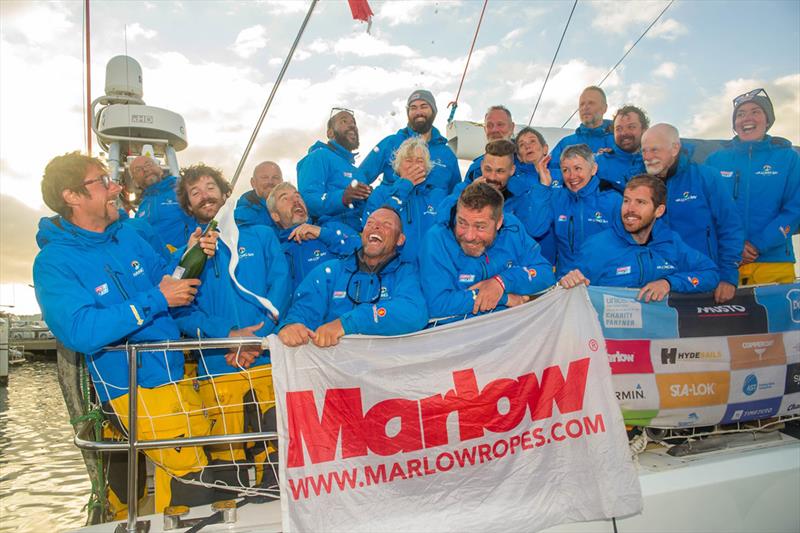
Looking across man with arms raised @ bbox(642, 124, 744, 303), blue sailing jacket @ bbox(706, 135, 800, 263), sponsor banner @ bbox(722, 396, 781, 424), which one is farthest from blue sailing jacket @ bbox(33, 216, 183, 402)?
blue sailing jacket @ bbox(706, 135, 800, 263)

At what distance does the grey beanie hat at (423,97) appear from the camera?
6.06m

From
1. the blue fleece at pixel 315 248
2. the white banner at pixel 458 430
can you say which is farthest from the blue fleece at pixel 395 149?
the white banner at pixel 458 430

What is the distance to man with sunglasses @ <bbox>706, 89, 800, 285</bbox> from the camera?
528cm

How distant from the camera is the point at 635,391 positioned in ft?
12.1

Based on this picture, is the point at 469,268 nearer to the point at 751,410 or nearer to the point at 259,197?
the point at 751,410

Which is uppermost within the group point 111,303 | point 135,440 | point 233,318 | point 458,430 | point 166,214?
point 166,214

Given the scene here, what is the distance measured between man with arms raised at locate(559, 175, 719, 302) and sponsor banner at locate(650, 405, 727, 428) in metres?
0.84

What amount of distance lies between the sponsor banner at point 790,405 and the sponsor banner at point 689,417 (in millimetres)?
551

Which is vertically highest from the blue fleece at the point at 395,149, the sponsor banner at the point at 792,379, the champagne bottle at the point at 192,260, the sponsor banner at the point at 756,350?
the blue fleece at the point at 395,149

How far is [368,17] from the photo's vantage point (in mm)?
6066

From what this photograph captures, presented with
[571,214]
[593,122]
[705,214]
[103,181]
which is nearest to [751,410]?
[705,214]

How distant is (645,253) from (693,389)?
1015mm

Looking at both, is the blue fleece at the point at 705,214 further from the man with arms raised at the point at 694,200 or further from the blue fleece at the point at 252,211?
the blue fleece at the point at 252,211

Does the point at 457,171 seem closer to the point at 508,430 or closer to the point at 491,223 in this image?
the point at 491,223
